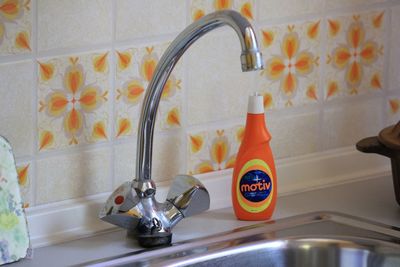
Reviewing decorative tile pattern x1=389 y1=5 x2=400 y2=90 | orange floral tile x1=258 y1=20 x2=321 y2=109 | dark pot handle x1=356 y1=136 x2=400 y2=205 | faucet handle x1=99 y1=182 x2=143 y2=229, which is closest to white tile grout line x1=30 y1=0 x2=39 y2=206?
faucet handle x1=99 y1=182 x2=143 y2=229

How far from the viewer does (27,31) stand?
1.31m

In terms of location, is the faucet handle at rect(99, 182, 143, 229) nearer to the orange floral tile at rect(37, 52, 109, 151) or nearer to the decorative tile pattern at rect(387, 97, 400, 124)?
the orange floral tile at rect(37, 52, 109, 151)

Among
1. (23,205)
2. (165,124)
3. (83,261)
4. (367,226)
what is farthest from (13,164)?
(367,226)

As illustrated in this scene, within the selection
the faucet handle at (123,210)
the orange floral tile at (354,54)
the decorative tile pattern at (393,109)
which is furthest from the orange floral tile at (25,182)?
the decorative tile pattern at (393,109)

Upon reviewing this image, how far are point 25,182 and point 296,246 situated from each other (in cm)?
41

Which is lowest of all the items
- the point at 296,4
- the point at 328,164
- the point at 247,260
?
the point at 247,260

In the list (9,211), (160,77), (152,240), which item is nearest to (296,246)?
(152,240)

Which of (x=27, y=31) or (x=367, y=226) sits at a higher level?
(x=27, y=31)

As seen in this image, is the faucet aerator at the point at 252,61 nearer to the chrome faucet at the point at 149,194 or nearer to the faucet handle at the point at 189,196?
the chrome faucet at the point at 149,194

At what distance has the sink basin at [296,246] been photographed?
1.37 metres

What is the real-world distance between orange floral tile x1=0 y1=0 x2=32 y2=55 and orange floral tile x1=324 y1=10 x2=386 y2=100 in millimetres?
578

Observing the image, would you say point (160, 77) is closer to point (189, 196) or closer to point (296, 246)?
point (189, 196)

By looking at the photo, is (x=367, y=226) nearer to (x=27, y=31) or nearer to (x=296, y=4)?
(x=296, y=4)

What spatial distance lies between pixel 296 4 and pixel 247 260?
0.46 m
